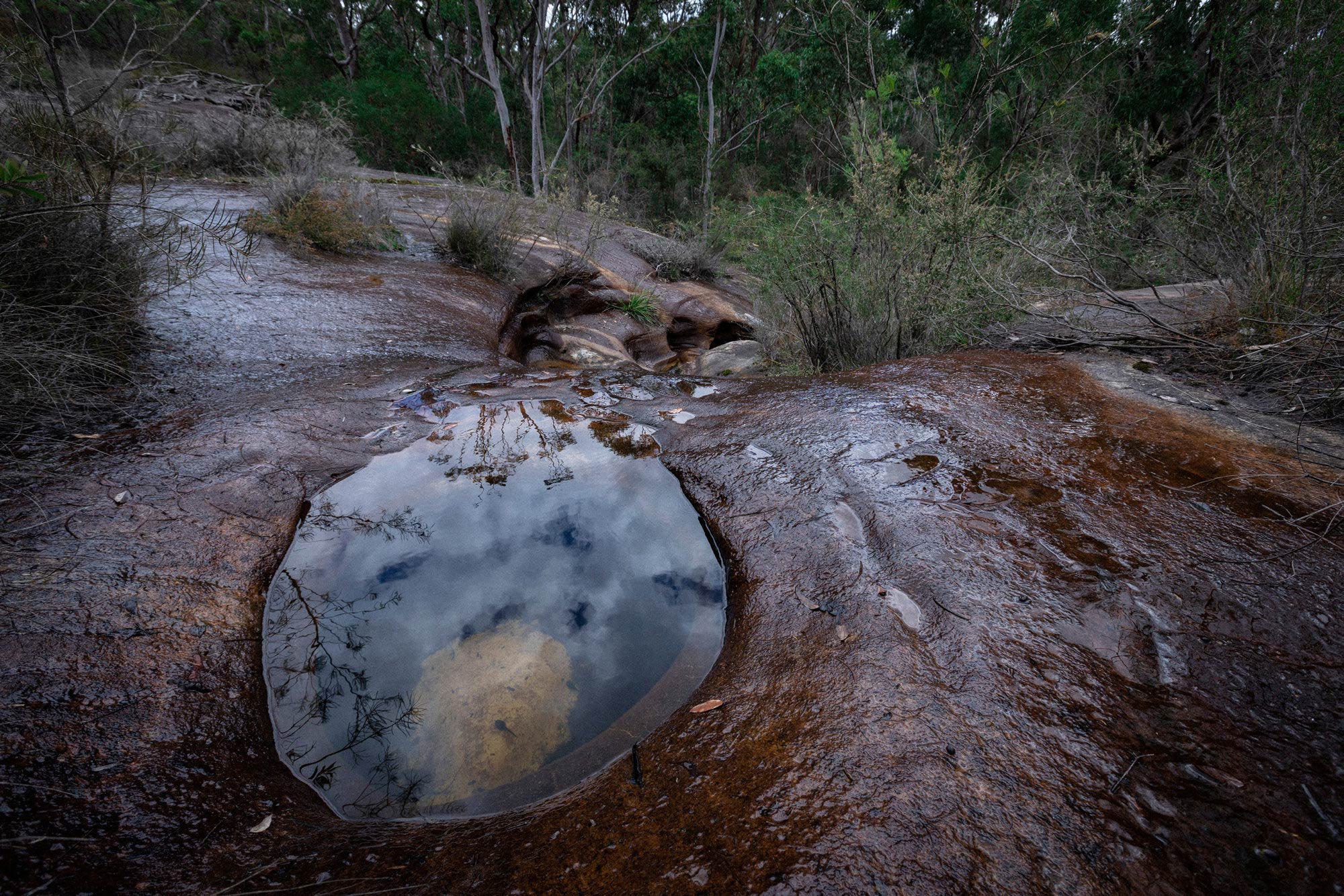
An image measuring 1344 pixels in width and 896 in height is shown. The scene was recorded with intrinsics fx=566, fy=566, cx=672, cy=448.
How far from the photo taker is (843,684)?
148cm

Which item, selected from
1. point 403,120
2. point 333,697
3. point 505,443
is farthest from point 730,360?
point 403,120

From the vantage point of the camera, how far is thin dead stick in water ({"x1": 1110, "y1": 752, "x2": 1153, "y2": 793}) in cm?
116

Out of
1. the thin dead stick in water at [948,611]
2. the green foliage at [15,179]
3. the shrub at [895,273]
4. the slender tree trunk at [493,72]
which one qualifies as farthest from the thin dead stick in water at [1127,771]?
the slender tree trunk at [493,72]

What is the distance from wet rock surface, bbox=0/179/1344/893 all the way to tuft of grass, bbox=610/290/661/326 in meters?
4.88

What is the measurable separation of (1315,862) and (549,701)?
5.63 ft

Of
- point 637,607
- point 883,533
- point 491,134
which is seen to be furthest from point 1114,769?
point 491,134

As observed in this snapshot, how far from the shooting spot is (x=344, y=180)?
643 centimetres

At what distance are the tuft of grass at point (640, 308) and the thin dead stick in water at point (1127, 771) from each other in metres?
6.62

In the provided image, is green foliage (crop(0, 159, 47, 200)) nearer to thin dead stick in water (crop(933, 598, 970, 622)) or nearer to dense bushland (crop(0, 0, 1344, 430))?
dense bushland (crop(0, 0, 1344, 430))

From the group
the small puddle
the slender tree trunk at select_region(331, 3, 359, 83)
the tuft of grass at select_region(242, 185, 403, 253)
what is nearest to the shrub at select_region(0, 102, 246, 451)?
the small puddle

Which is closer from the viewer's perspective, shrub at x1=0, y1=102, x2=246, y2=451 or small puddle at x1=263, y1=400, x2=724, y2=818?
small puddle at x1=263, y1=400, x2=724, y2=818

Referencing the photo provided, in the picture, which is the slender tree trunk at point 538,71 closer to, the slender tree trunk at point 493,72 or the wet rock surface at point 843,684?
the slender tree trunk at point 493,72

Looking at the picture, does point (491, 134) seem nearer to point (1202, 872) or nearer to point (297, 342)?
point (297, 342)

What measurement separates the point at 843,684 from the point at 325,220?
6204mm
